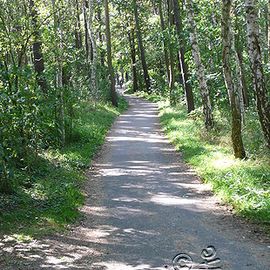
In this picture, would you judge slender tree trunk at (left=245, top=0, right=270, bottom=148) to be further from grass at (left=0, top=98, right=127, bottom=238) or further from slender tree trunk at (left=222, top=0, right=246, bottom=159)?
grass at (left=0, top=98, right=127, bottom=238)

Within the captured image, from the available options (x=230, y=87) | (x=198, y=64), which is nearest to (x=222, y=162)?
(x=230, y=87)

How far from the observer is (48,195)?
9.45m

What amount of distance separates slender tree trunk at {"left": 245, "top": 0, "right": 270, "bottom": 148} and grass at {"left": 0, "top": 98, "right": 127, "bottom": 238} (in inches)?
181

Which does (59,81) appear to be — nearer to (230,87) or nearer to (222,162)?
(230,87)

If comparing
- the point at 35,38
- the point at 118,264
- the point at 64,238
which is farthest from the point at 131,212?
the point at 35,38

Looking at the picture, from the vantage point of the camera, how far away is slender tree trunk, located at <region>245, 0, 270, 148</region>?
9883mm

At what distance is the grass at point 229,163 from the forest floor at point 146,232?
301 millimetres

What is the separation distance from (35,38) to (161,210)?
22.0ft

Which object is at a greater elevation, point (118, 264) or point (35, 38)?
point (35, 38)

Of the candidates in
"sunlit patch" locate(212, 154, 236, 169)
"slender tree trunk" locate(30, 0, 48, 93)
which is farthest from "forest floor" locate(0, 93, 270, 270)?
"slender tree trunk" locate(30, 0, 48, 93)

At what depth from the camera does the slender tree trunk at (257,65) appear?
988 centimetres

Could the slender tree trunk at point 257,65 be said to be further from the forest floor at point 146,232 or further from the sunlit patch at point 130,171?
the sunlit patch at point 130,171

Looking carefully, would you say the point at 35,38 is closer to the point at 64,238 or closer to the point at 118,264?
the point at 64,238

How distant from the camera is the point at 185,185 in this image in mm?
10852
